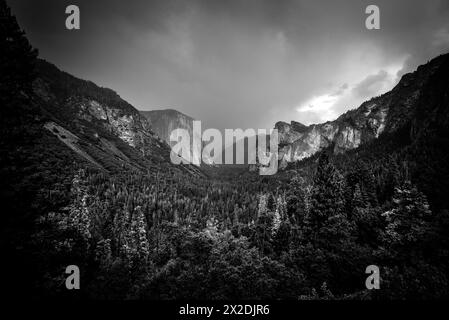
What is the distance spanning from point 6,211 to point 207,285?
1170cm

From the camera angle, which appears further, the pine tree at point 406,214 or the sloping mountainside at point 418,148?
the sloping mountainside at point 418,148

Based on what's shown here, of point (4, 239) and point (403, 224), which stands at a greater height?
point (4, 239)

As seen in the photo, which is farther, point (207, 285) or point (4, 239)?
point (207, 285)

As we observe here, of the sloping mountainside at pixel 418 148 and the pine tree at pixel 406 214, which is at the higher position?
the sloping mountainside at pixel 418 148

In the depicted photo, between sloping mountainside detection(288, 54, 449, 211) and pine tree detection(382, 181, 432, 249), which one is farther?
sloping mountainside detection(288, 54, 449, 211)

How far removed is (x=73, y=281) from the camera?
512 inches

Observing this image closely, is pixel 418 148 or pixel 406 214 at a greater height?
pixel 418 148

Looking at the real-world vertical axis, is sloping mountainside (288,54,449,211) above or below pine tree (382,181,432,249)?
above

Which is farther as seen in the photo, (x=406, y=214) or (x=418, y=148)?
(x=418, y=148)
